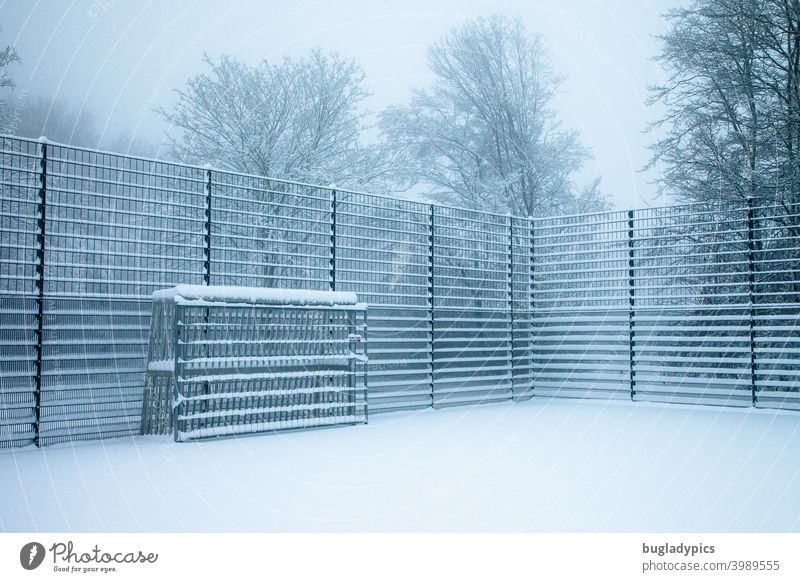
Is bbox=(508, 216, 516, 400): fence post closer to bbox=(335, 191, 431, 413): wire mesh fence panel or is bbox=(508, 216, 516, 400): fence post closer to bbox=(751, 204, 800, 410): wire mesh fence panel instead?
bbox=(335, 191, 431, 413): wire mesh fence panel

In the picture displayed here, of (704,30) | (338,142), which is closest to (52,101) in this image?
(338,142)

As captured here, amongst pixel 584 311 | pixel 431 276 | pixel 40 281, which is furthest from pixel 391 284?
pixel 40 281

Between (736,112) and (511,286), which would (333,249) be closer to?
(511,286)

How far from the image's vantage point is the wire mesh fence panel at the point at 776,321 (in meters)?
9.54

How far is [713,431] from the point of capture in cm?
795

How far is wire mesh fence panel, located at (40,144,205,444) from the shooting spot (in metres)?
6.83

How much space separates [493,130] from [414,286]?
38.0ft

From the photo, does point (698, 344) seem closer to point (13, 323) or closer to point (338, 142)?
point (13, 323)

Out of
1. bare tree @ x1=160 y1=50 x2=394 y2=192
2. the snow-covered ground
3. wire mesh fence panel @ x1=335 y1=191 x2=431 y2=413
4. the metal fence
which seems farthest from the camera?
bare tree @ x1=160 y1=50 x2=394 y2=192

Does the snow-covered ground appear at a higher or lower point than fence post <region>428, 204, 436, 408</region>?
lower

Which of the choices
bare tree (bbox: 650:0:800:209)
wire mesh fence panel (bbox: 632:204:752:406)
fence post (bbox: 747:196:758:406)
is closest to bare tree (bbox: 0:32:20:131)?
wire mesh fence panel (bbox: 632:204:752:406)

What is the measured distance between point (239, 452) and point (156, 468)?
41.4 inches

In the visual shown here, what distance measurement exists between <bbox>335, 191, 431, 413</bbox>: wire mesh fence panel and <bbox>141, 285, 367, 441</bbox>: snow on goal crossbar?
958 mm

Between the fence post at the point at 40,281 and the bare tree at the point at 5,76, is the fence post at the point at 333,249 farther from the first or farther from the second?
the bare tree at the point at 5,76
